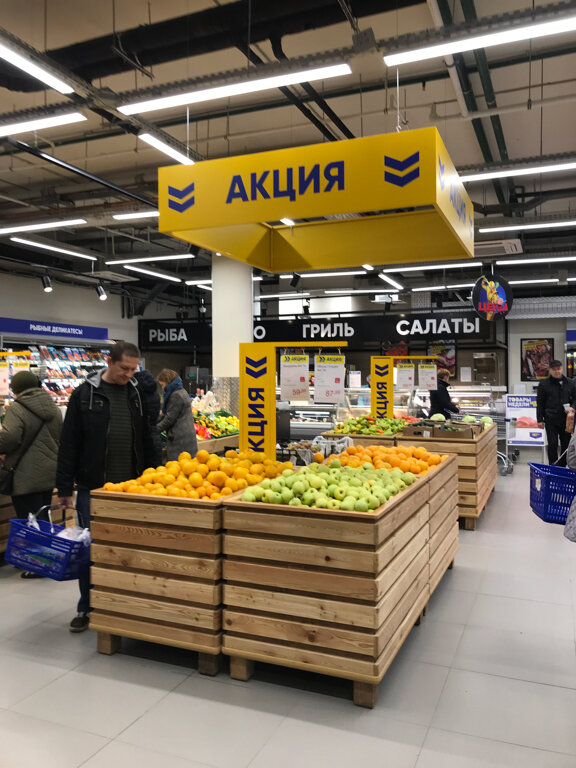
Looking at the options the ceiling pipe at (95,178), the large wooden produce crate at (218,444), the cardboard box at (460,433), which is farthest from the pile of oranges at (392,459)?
the ceiling pipe at (95,178)

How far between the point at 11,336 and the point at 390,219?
34.2 feet

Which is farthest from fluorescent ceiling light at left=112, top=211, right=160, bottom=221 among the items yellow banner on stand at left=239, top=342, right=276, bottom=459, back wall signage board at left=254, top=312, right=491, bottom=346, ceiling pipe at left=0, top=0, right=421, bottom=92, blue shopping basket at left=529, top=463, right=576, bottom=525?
blue shopping basket at left=529, top=463, right=576, bottom=525

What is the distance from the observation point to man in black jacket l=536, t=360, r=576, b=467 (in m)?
9.61

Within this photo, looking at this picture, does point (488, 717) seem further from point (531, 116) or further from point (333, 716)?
point (531, 116)

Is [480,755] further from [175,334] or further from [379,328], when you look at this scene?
[175,334]

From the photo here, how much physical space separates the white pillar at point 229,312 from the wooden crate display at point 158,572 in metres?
7.71

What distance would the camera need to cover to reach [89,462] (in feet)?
13.4

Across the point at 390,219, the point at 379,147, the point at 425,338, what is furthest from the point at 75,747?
the point at 425,338

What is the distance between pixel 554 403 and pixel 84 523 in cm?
784

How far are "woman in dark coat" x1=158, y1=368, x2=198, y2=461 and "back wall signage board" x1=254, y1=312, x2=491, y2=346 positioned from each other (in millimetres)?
8968

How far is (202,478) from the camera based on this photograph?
12.5 ft

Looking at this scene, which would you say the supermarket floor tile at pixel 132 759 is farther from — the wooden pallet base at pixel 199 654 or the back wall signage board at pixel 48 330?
the back wall signage board at pixel 48 330

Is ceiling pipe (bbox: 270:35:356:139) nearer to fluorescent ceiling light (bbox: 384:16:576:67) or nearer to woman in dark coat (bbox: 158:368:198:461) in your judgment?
fluorescent ceiling light (bbox: 384:16:576:67)

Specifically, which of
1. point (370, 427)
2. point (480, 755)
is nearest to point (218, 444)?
point (370, 427)
